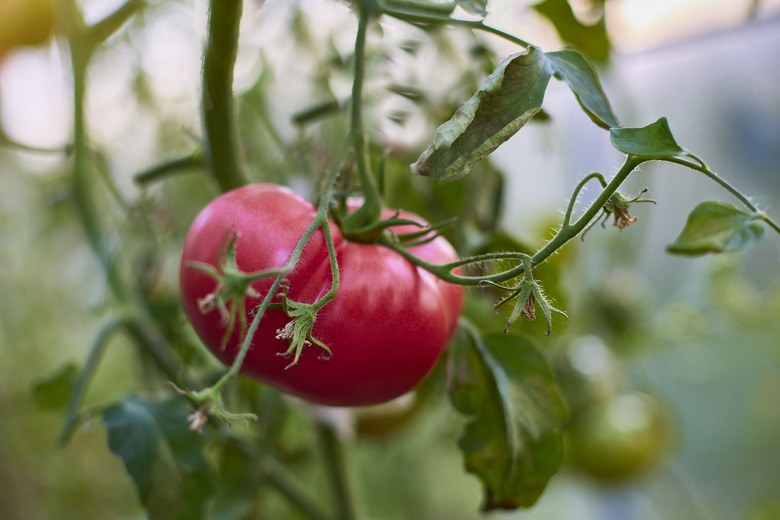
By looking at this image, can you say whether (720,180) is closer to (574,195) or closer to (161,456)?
(574,195)

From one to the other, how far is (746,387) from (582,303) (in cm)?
80

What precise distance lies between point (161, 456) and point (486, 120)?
0.27 m

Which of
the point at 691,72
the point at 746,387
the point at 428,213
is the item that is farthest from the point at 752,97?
the point at 428,213

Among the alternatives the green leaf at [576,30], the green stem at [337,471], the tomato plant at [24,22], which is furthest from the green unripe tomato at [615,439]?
the tomato plant at [24,22]

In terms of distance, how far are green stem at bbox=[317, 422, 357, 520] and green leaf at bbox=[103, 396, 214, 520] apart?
0.49 feet

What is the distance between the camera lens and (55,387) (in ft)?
1.48

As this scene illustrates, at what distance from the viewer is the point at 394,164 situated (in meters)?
0.60

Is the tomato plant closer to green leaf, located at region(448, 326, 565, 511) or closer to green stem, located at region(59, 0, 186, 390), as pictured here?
green stem, located at region(59, 0, 186, 390)

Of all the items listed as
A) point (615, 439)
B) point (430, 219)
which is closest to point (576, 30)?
point (430, 219)

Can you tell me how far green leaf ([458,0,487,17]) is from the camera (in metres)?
0.25

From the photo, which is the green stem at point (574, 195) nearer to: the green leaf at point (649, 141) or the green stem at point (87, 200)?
the green leaf at point (649, 141)

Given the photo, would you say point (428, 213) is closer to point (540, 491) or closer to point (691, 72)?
point (540, 491)

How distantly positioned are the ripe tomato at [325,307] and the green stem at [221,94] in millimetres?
54

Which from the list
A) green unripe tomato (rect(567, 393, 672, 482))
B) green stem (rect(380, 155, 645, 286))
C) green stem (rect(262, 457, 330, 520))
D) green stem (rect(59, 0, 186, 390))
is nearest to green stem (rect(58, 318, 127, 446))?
green stem (rect(59, 0, 186, 390))
